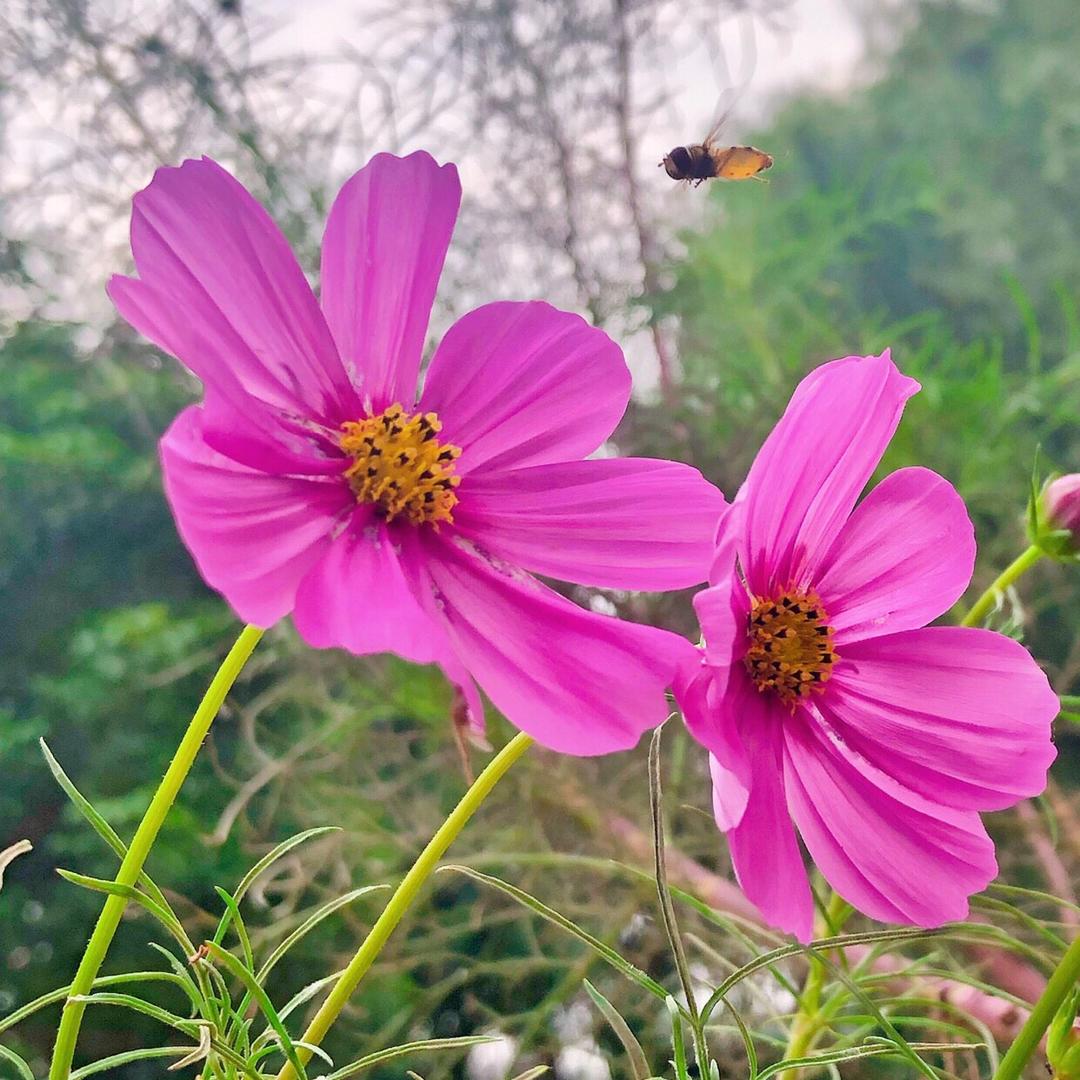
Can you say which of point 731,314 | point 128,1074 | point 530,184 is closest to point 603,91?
point 530,184

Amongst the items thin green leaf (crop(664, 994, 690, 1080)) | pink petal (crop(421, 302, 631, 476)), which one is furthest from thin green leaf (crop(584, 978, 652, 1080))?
pink petal (crop(421, 302, 631, 476))

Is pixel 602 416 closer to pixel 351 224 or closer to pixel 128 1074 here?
pixel 351 224

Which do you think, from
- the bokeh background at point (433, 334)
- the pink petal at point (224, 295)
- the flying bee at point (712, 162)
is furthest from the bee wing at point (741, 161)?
the bokeh background at point (433, 334)

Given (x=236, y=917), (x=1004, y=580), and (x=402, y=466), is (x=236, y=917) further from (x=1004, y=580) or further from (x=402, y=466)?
(x=1004, y=580)

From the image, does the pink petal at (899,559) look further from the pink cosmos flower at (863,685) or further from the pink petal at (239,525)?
the pink petal at (239,525)

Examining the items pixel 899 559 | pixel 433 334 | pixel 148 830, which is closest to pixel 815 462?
pixel 899 559

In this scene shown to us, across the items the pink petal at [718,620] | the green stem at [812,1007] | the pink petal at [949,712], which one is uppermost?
the pink petal at [718,620]
